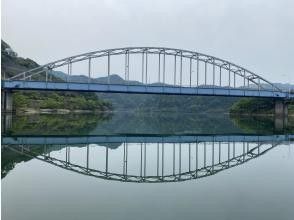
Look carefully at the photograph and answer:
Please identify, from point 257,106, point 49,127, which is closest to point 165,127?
point 49,127

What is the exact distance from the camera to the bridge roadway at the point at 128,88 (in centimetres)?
7931

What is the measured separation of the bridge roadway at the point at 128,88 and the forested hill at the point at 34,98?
1214 cm

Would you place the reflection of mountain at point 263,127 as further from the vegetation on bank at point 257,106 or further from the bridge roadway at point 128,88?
the vegetation on bank at point 257,106

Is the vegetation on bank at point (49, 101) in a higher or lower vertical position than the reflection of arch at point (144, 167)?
higher

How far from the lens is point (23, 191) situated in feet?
44.4

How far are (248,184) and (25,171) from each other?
30.9ft

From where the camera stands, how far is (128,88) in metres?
84.2

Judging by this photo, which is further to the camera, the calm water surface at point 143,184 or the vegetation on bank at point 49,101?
the vegetation on bank at point 49,101

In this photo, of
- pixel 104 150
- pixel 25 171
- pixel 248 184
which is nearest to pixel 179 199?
pixel 248 184

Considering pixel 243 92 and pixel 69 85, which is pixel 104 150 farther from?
pixel 243 92

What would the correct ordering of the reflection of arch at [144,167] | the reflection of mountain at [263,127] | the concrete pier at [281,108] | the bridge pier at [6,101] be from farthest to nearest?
the concrete pier at [281,108] < the bridge pier at [6,101] < the reflection of mountain at [263,127] < the reflection of arch at [144,167]

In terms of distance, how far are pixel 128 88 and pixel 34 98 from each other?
3380 cm

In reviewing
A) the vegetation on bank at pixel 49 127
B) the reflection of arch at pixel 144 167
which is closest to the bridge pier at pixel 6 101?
the vegetation on bank at pixel 49 127

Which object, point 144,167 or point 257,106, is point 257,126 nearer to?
point 144,167
